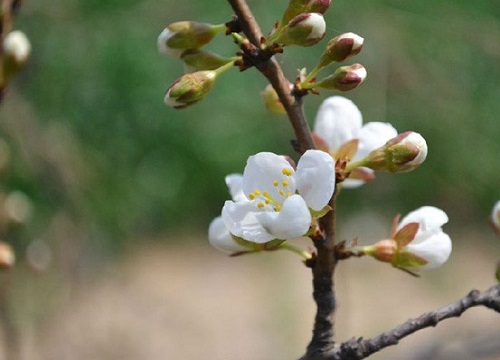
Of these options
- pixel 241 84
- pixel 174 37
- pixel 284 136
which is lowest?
pixel 284 136

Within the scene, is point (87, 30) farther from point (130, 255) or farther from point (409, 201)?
point (409, 201)

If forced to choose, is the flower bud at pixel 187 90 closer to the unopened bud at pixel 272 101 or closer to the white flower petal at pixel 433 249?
the unopened bud at pixel 272 101

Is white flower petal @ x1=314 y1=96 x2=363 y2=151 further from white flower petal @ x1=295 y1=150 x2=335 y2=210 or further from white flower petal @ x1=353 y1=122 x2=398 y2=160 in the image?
white flower petal @ x1=295 y1=150 x2=335 y2=210

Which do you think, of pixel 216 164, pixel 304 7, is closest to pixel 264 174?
pixel 304 7

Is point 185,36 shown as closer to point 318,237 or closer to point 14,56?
point 318,237

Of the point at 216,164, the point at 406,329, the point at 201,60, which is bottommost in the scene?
the point at 216,164

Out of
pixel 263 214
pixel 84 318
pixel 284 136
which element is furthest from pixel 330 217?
pixel 284 136

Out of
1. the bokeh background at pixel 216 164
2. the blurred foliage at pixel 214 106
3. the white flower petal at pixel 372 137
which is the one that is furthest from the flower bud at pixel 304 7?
the blurred foliage at pixel 214 106
